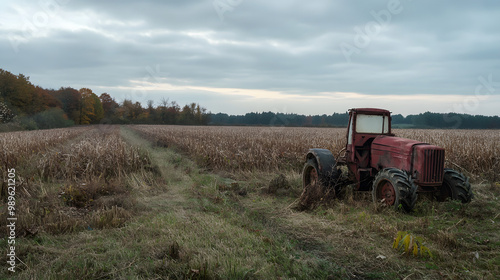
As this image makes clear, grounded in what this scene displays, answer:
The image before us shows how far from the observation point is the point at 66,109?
83.2m

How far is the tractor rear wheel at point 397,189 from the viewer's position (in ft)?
17.9

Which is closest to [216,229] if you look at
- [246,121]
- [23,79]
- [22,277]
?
[22,277]

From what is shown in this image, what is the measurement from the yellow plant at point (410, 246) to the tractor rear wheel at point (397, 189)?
1210 millimetres

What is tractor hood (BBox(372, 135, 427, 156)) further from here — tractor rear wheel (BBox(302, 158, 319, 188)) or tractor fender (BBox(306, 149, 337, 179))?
tractor rear wheel (BBox(302, 158, 319, 188))

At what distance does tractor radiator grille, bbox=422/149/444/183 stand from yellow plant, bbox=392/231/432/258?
192cm

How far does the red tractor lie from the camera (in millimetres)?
5742

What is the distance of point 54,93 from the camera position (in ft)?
279

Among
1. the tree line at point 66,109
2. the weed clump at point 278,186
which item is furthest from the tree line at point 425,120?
the weed clump at point 278,186

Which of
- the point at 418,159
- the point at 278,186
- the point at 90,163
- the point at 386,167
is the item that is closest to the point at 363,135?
the point at 386,167

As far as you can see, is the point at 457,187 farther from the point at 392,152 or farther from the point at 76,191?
the point at 76,191

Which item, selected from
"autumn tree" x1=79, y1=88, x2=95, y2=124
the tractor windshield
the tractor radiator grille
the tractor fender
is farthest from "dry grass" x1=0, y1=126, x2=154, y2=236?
"autumn tree" x1=79, y1=88, x2=95, y2=124

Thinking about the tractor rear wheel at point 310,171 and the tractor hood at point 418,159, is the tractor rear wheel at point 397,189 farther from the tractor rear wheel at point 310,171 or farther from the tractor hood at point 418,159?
the tractor rear wheel at point 310,171

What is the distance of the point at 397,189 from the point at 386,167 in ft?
3.77

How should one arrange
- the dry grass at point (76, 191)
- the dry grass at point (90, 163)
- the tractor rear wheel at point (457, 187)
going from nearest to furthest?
the dry grass at point (76, 191), the tractor rear wheel at point (457, 187), the dry grass at point (90, 163)
